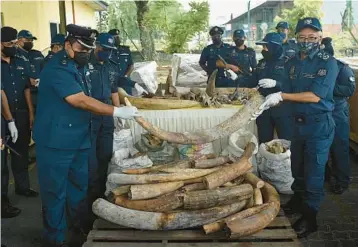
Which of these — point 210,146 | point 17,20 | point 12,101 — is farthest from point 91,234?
point 17,20

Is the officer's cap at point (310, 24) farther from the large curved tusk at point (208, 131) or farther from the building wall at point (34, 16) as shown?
the building wall at point (34, 16)

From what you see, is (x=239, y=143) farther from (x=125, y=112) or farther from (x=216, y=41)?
(x=216, y=41)

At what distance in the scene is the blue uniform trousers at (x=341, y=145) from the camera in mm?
4469

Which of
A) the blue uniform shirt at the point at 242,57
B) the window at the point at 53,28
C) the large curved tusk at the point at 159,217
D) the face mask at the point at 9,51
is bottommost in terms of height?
the large curved tusk at the point at 159,217

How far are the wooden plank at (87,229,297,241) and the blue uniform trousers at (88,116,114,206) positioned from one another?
1.27m

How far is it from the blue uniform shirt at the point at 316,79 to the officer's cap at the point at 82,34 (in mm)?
1779

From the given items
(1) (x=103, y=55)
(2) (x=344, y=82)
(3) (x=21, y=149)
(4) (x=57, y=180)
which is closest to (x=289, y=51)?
(2) (x=344, y=82)

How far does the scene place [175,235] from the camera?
2568mm

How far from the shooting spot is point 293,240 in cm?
254

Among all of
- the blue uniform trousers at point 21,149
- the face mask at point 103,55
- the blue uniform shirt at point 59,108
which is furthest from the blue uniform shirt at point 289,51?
the blue uniform trousers at point 21,149

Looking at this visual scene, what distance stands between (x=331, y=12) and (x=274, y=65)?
57.1ft

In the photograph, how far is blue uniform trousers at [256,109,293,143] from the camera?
4.31 m

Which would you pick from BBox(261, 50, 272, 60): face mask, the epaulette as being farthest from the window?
the epaulette

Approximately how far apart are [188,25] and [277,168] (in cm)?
753
